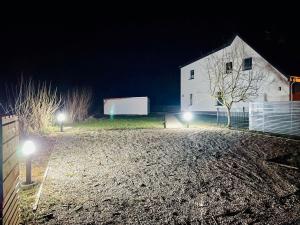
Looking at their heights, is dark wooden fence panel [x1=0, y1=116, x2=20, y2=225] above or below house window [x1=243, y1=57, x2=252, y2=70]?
below

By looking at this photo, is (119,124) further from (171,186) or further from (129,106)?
(171,186)

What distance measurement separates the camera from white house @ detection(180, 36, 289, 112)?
17.6m

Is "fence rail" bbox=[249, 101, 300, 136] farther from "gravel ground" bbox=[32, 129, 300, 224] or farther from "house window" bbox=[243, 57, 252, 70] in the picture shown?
"house window" bbox=[243, 57, 252, 70]

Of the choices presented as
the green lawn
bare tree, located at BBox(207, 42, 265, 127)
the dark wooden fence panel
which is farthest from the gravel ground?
bare tree, located at BBox(207, 42, 265, 127)

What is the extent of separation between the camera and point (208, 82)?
24375 millimetres

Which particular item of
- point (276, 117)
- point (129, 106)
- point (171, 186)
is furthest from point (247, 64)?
point (171, 186)

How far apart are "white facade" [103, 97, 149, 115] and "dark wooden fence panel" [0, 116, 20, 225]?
1042 inches

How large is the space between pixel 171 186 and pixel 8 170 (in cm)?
322

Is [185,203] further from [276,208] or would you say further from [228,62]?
[228,62]

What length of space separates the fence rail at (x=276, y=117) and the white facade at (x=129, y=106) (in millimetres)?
17005

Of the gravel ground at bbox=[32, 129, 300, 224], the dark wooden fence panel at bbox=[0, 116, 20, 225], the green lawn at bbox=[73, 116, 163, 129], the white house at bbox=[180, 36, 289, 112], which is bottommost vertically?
the gravel ground at bbox=[32, 129, 300, 224]

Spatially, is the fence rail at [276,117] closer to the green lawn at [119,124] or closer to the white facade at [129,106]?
the green lawn at [119,124]

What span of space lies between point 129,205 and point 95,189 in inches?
43.4

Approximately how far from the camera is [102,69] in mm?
41906
